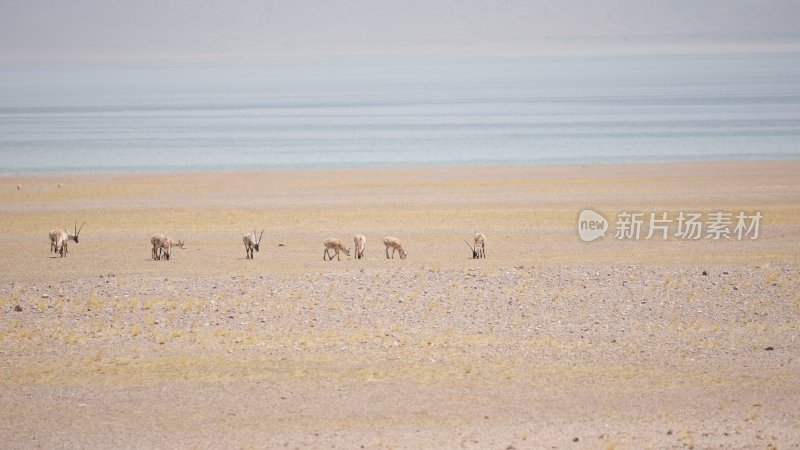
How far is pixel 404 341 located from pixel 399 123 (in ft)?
220

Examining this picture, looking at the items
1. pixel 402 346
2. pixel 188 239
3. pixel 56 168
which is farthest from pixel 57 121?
pixel 402 346

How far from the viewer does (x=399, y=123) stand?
8406 centimetres

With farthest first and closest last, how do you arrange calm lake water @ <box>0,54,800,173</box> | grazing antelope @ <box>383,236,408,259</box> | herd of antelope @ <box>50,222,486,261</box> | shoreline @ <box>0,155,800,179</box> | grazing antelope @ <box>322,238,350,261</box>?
calm lake water @ <box>0,54,800,173</box>, shoreline @ <box>0,155,800,179</box>, grazing antelope @ <box>383,236,408,259</box>, herd of antelope @ <box>50,222,486,261</box>, grazing antelope @ <box>322,238,350,261</box>

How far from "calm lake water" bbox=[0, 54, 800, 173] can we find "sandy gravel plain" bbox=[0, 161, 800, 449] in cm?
2493

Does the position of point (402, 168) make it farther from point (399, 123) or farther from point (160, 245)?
point (399, 123)

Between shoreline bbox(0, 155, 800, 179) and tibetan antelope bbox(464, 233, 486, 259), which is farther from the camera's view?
shoreline bbox(0, 155, 800, 179)

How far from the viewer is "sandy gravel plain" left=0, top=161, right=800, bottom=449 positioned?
13727 mm

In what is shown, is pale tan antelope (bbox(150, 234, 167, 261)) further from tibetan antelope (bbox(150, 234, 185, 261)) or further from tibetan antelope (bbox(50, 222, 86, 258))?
tibetan antelope (bbox(50, 222, 86, 258))

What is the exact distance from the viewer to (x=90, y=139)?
7019 centimetres

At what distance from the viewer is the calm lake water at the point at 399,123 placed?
183ft

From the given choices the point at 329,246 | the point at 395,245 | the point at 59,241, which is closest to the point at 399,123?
the point at 59,241

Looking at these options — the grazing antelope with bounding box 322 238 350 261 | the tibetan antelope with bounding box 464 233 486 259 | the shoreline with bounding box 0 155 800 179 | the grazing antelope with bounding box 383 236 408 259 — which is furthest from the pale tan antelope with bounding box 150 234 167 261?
the shoreline with bounding box 0 155 800 179

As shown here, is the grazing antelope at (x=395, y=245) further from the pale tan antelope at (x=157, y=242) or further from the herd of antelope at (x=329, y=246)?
the pale tan antelope at (x=157, y=242)

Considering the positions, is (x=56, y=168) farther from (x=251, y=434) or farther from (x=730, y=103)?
(x=730, y=103)
